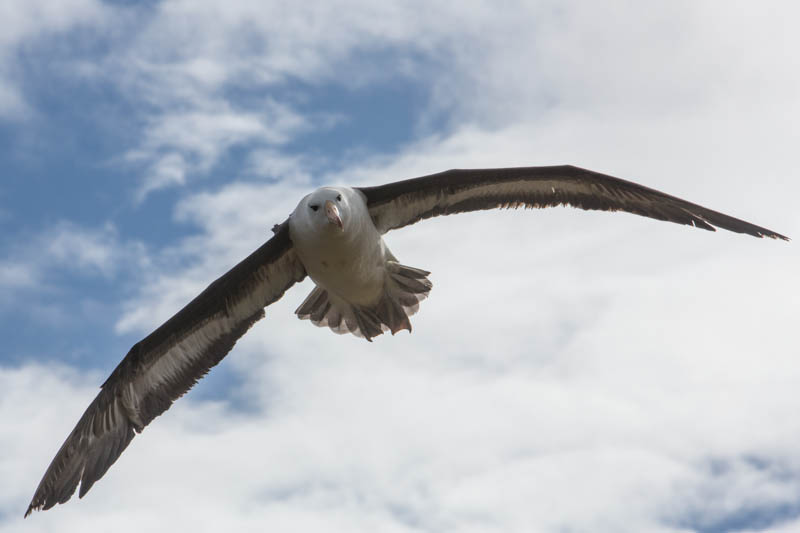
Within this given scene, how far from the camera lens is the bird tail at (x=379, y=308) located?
1403 centimetres

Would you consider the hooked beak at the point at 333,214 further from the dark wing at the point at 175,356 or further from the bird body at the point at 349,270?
the dark wing at the point at 175,356

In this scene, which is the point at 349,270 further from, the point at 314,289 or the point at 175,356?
the point at 175,356

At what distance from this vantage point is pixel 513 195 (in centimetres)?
1428

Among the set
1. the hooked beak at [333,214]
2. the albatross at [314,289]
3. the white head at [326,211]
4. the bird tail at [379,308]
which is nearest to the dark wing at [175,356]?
the albatross at [314,289]

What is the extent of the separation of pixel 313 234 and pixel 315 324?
1.82m

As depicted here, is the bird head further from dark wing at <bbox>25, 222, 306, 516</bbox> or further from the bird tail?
the bird tail

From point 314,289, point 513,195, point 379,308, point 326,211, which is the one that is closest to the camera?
point 326,211

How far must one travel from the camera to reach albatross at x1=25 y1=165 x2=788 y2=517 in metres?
13.6

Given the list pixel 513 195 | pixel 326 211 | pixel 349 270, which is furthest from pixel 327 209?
pixel 513 195

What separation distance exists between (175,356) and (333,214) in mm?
3259

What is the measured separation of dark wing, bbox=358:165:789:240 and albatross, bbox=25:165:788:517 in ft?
0.04

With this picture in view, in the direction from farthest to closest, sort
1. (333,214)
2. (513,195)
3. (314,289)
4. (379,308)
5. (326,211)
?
(314,289) → (513,195) → (379,308) → (326,211) → (333,214)

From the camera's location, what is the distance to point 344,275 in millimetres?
13211

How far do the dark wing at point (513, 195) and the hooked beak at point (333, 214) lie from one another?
3.87ft
